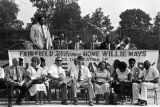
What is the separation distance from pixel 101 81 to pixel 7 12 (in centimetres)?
7339

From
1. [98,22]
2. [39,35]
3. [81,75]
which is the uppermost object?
[98,22]

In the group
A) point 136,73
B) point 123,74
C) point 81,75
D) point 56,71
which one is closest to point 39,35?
point 56,71

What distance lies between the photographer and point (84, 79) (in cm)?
1127

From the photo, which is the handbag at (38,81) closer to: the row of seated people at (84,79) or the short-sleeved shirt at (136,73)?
the row of seated people at (84,79)

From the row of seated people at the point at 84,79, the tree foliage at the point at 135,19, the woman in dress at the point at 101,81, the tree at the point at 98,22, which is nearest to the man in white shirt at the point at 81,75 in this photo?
the row of seated people at the point at 84,79

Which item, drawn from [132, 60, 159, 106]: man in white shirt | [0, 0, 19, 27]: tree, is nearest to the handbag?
[132, 60, 159, 106]: man in white shirt

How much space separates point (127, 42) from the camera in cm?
1313

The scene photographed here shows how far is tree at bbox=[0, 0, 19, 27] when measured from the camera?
78.1 meters

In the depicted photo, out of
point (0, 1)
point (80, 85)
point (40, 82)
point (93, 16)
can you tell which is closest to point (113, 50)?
point (80, 85)

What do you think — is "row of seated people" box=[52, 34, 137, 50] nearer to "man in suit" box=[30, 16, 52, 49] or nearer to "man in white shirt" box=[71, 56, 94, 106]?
"man in suit" box=[30, 16, 52, 49]

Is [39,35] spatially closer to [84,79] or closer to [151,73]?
[84,79]

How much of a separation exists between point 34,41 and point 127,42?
10.4 feet

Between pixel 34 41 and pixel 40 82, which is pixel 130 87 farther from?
pixel 34 41

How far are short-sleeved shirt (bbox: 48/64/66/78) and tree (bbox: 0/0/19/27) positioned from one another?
63.8m
